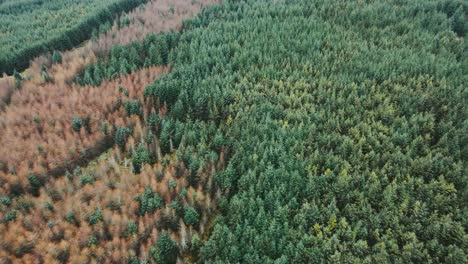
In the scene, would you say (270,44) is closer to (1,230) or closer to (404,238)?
(404,238)

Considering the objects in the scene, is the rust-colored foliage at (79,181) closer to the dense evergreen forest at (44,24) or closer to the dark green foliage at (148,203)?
the dark green foliage at (148,203)

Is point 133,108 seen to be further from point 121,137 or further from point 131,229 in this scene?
point 131,229

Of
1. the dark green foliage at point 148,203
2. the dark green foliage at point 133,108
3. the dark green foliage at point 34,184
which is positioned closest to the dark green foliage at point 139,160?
the dark green foliage at point 148,203

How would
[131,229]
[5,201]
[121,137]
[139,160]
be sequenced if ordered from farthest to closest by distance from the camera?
[121,137] → [139,160] → [5,201] → [131,229]

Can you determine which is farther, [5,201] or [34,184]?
[34,184]

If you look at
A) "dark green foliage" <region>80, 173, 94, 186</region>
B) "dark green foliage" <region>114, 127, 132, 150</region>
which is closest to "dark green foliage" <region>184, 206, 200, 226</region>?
"dark green foliage" <region>80, 173, 94, 186</region>

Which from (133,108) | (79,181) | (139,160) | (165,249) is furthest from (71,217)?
(133,108)

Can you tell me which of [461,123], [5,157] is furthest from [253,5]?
[5,157]
